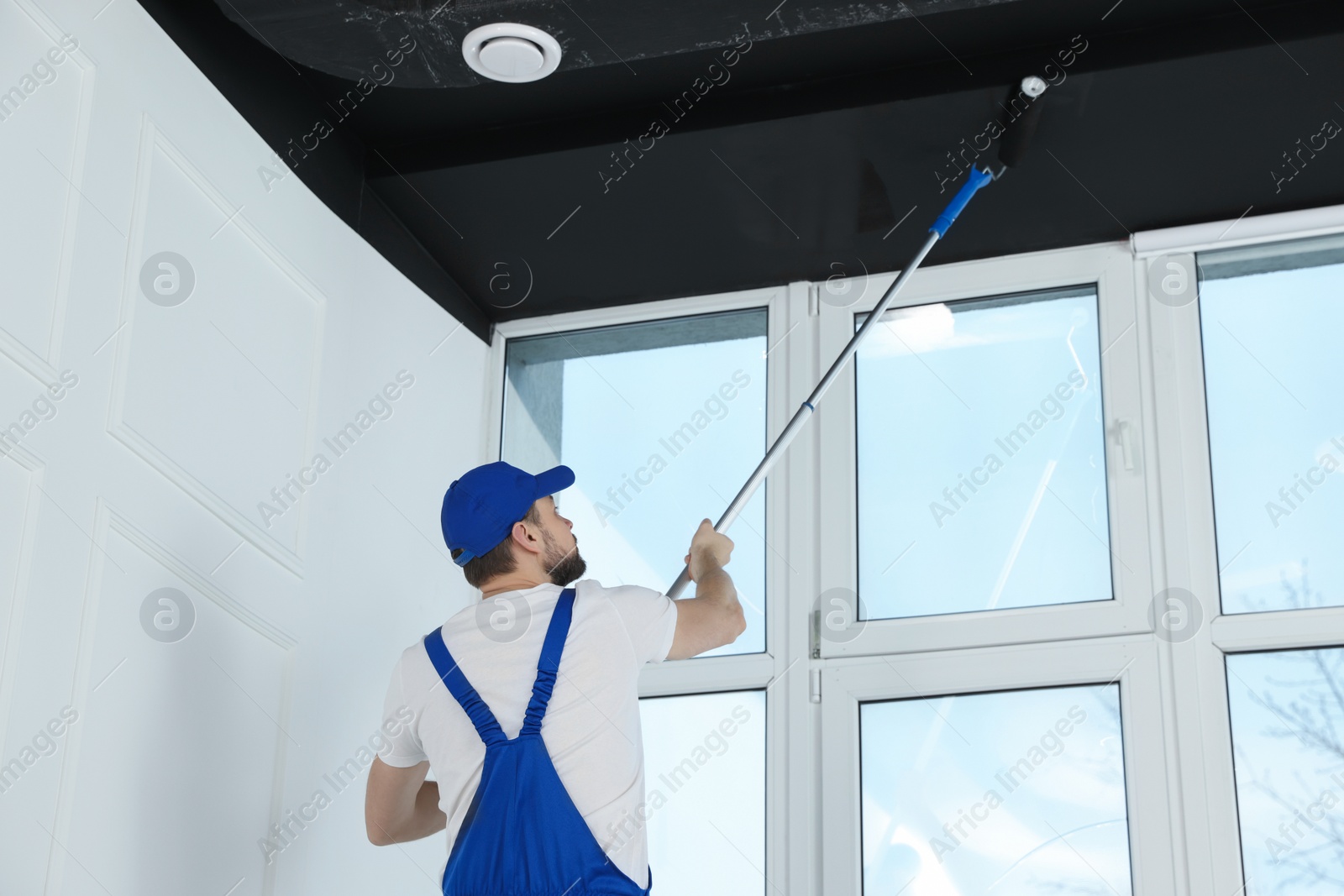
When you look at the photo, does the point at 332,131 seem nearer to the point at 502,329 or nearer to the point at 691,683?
the point at 502,329

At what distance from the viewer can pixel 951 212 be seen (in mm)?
2602

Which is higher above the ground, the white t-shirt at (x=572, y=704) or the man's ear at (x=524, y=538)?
the man's ear at (x=524, y=538)

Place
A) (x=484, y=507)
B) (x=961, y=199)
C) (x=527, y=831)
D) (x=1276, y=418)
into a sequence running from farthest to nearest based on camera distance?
1. (x=1276, y=418)
2. (x=961, y=199)
3. (x=484, y=507)
4. (x=527, y=831)

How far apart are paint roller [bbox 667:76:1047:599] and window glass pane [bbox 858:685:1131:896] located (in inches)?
20.6

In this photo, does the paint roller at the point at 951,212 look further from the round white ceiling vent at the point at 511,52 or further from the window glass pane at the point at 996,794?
the round white ceiling vent at the point at 511,52

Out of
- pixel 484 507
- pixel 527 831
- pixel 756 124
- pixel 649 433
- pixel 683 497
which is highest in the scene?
pixel 756 124

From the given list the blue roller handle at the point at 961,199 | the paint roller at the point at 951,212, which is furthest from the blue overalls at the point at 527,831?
the blue roller handle at the point at 961,199

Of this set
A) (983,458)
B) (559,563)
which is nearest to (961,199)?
(983,458)

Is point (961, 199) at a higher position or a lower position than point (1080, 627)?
higher

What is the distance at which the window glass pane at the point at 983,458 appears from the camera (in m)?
2.76

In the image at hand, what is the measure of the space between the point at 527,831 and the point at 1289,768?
1.38m

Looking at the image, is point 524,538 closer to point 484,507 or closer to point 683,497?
point 484,507

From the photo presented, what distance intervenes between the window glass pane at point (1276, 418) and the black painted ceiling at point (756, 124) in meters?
0.14

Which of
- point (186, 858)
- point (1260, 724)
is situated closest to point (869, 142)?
point (1260, 724)
